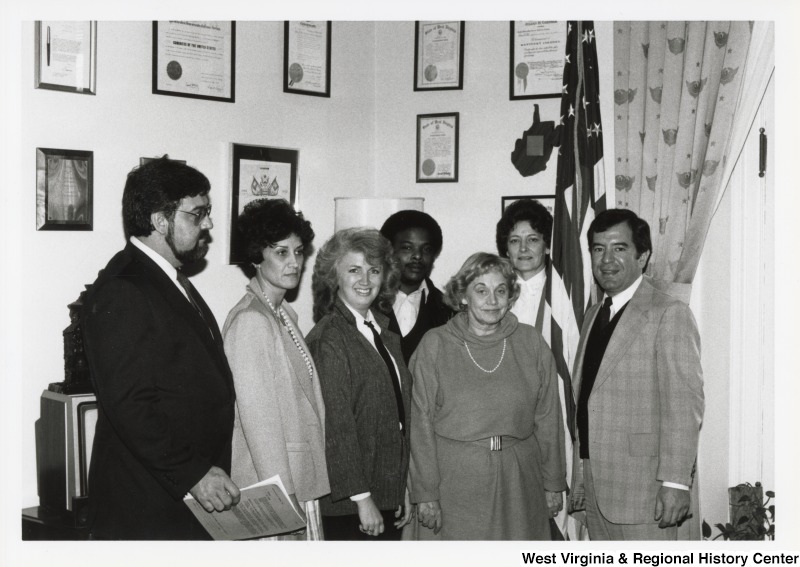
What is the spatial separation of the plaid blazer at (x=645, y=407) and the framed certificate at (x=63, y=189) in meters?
2.04

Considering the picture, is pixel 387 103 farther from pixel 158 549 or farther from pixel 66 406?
pixel 158 549

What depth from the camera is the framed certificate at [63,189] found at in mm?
2990

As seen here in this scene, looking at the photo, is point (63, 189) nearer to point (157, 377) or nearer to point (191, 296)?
point (191, 296)

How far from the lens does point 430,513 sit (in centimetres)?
293

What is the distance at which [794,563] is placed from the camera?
106 inches

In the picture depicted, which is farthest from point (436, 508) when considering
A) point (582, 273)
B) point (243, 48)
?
Result: point (243, 48)

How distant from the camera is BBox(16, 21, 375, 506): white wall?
9.84ft

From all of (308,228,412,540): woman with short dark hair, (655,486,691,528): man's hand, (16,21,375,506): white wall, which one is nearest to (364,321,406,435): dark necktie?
(308,228,412,540): woman with short dark hair

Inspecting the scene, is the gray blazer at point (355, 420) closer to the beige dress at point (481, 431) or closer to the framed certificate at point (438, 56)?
the beige dress at point (481, 431)

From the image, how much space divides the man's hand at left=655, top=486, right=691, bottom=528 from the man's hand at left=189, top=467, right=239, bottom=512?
4.71 ft

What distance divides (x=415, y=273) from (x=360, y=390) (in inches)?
30.3

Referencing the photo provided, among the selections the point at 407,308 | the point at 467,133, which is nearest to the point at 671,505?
the point at 407,308

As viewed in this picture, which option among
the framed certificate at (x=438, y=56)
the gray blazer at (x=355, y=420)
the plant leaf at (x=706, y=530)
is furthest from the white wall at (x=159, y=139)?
the plant leaf at (x=706, y=530)

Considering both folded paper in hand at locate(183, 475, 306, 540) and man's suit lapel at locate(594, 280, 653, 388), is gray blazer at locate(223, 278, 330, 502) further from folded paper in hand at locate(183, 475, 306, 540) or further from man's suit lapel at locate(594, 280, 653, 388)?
man's suit lapel at locate(594, 280, 653, 388)
